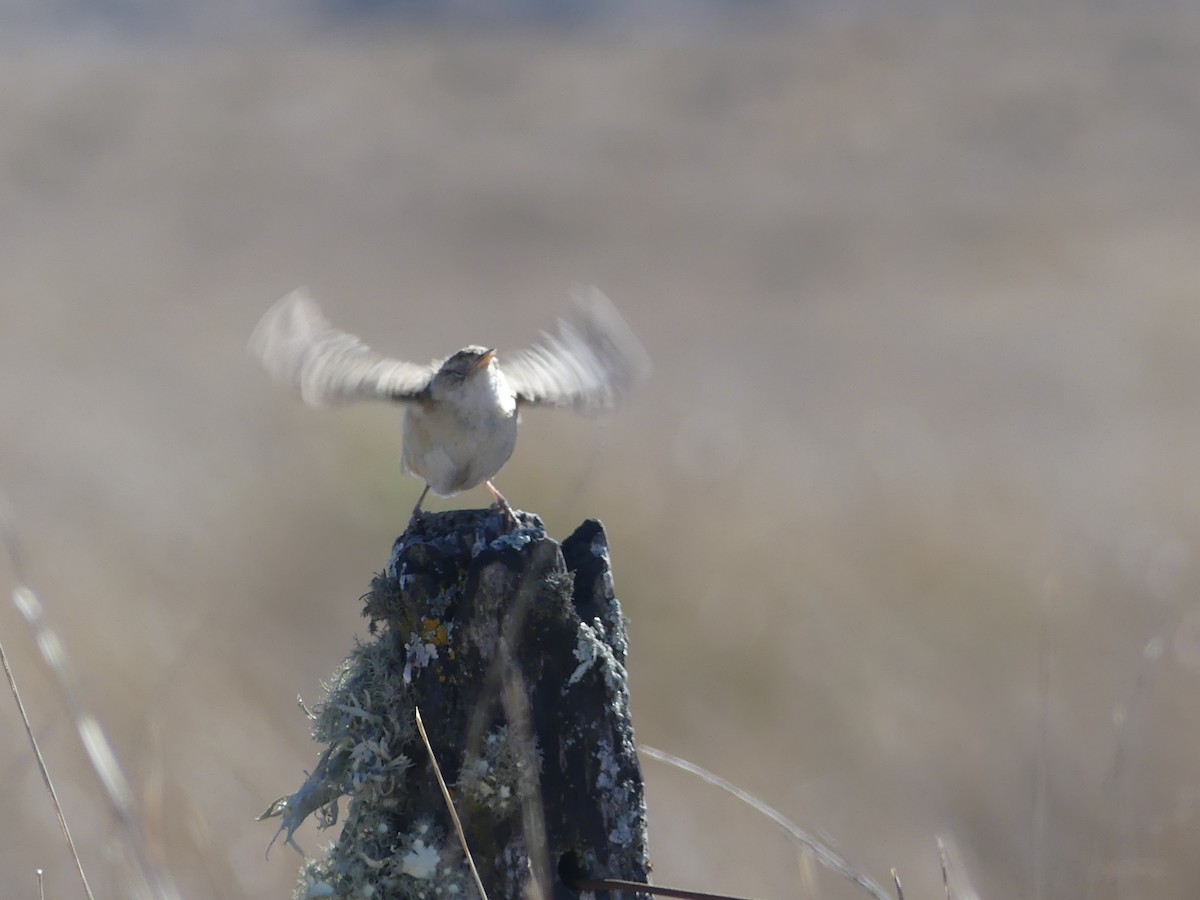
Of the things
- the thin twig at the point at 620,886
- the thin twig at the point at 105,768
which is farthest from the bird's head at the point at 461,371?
the thin twig at the point at 620,886

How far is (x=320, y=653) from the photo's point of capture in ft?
29.6

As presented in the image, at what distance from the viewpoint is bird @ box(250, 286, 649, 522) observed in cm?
371

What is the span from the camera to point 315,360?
12.3 feet

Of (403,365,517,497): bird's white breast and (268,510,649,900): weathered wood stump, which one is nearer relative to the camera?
(268,510,649,900): weathered wood stump

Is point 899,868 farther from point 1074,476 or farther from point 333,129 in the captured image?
point 333,129

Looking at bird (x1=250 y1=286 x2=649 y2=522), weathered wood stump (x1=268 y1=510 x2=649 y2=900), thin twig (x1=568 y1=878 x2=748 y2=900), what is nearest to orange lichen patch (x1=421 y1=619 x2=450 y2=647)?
weathered wood stump (x1=268 y1=510 x2=649 y2=900)

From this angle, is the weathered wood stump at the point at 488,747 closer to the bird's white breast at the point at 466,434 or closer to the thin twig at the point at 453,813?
the thin twig at the point at 453,813

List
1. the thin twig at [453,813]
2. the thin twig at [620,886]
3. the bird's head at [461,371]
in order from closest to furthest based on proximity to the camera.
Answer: the thin twig at [453,813], the thin twig at [620,886], the bird's head at [461,371]

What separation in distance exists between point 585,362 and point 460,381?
1.21 feet

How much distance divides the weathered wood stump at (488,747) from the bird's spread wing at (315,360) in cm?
119

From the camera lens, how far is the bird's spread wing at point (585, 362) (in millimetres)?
3799

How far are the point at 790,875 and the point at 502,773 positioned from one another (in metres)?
→ 5.72

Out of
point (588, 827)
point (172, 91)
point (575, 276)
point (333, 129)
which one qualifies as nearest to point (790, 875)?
point (588, 827)

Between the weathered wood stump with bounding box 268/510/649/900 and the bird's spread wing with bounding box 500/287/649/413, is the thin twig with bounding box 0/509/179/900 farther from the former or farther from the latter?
the bird's spread wing with bounding box 500/287/649/413
